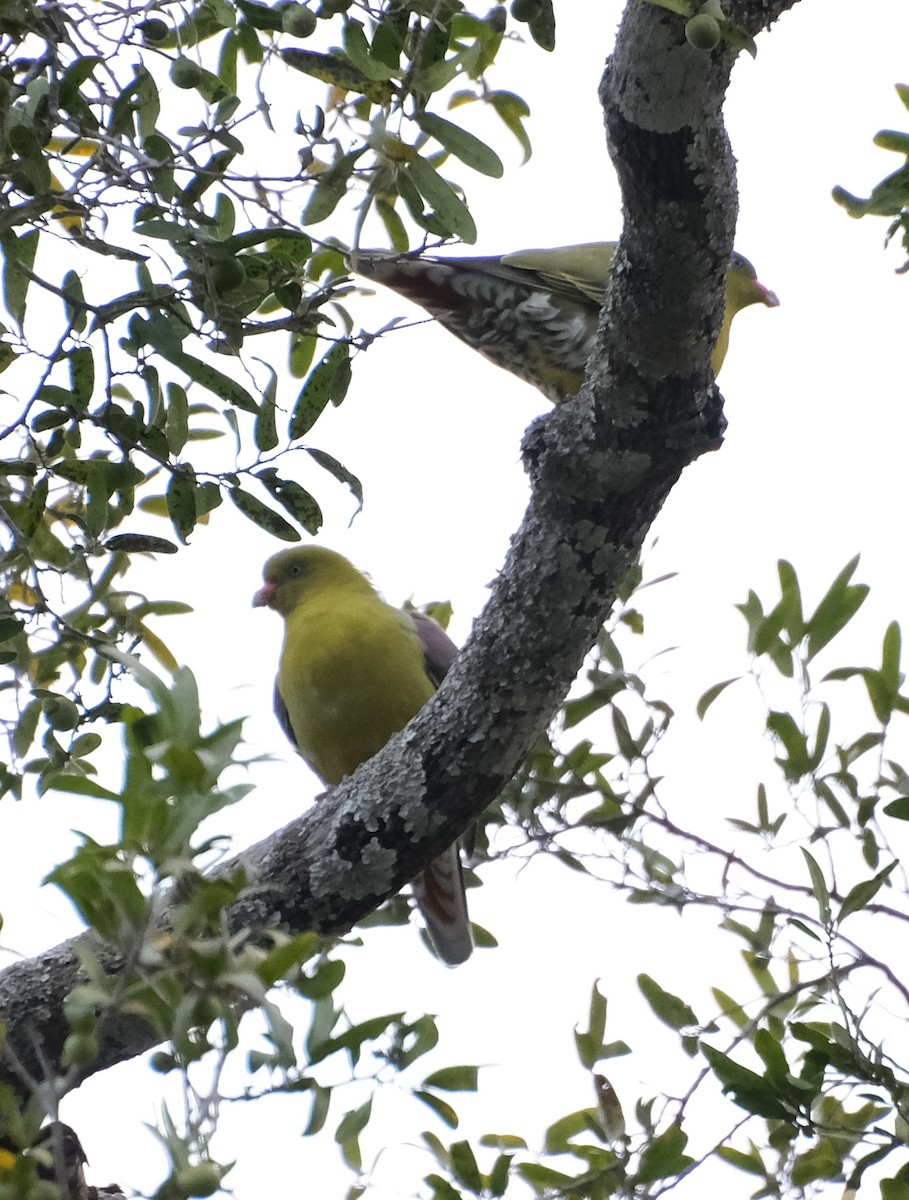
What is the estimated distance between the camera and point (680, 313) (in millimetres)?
2062

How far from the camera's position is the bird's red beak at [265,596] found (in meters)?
4.17

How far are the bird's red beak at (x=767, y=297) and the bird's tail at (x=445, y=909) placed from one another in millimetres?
2068

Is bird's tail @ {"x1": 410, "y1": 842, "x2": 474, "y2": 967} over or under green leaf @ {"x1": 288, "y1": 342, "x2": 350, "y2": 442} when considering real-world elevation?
under

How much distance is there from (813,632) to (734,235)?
103 centimetres

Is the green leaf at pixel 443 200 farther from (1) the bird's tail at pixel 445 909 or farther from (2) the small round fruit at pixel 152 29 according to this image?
(1) the bird's tail at pixel 445 909

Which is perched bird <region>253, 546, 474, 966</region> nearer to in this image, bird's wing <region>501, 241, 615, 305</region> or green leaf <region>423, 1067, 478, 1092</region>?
bird's wing <region>501, 241, 615, 305</region>

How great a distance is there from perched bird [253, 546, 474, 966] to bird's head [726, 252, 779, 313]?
1447 millimetres

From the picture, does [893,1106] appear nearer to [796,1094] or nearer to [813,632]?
[796,1094]

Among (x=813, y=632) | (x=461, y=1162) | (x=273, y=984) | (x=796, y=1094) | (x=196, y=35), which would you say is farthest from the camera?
(x=813, y=632)

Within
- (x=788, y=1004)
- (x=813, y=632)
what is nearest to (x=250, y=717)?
(x=813, y=632)

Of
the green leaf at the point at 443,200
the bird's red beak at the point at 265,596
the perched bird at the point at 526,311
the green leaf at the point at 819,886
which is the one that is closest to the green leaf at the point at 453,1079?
the green leaf at the point at 819,886

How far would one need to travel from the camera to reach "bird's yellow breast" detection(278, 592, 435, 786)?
136 inches

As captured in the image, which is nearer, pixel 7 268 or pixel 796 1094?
pixel 7 268

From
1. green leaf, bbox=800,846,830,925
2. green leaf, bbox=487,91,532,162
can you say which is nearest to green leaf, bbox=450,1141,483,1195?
green leaf, bbox=800,846,830,925
